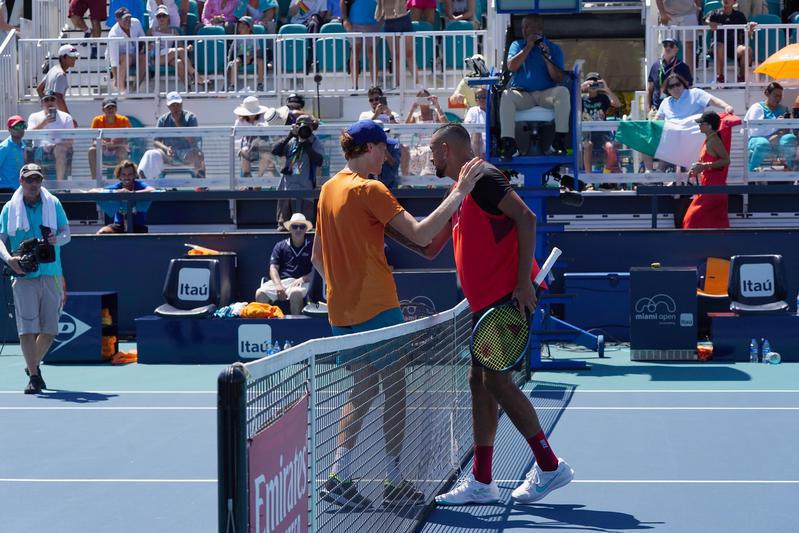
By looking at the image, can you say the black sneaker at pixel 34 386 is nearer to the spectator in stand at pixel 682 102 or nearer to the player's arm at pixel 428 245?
the player's arm at pixel 428 245

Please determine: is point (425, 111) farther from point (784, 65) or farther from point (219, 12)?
point (219, 12)

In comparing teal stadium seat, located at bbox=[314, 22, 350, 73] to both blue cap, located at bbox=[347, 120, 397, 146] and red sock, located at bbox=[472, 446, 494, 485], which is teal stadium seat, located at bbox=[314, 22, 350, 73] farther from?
red sock, located at bbox=[472, 446, 494, 485]

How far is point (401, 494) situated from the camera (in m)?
6.48

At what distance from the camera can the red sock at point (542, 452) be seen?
22.2 ft

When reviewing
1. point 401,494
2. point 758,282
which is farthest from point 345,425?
point 758,282

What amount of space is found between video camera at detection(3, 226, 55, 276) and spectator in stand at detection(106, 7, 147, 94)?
30.5 ft

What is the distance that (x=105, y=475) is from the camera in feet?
26.2

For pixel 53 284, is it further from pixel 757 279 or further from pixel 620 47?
pixel 620 47

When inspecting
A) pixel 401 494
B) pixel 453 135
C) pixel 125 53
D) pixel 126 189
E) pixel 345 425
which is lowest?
pixel 401 494

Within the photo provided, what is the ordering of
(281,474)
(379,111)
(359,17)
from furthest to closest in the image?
(359,17)
(379,111)
(281,474)

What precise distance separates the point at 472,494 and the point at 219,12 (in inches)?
656

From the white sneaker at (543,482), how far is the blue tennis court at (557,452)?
0.28 ft

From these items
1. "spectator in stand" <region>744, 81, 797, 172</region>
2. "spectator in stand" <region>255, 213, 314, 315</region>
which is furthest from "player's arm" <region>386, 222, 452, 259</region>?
"spectator in stand" <region>744, 81, 797, 172</region>

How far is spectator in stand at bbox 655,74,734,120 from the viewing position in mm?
16219
